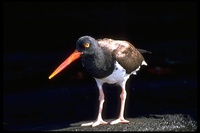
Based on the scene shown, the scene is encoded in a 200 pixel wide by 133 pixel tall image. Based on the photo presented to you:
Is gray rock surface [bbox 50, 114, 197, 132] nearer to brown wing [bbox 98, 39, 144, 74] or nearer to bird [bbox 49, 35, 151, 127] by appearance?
bird [bbox 49, 35, 151, 127]

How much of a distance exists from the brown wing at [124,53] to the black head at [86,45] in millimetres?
196

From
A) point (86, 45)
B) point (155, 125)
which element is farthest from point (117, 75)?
point (155, 125)

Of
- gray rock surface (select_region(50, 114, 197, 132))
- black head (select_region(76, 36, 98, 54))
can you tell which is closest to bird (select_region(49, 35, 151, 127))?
black head (select_region(76, 36, 98, 54))

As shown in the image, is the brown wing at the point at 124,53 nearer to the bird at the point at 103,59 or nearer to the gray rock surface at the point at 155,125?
the bird at the point at 103,59

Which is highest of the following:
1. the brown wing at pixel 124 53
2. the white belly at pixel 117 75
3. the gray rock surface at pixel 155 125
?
the brown wing at pixel 124 53

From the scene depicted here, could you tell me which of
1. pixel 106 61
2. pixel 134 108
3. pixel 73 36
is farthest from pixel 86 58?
pixel 73 36

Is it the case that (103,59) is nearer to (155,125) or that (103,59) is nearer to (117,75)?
(117,75)

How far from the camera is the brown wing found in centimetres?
779

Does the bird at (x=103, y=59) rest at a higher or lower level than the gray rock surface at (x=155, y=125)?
higher

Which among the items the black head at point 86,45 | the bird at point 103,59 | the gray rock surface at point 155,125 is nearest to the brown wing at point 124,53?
the bird at point 103,59

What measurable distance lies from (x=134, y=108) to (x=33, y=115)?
150 cm

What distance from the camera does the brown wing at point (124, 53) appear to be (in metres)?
7.79

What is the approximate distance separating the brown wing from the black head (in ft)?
0.64

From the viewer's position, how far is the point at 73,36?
12367 mm
